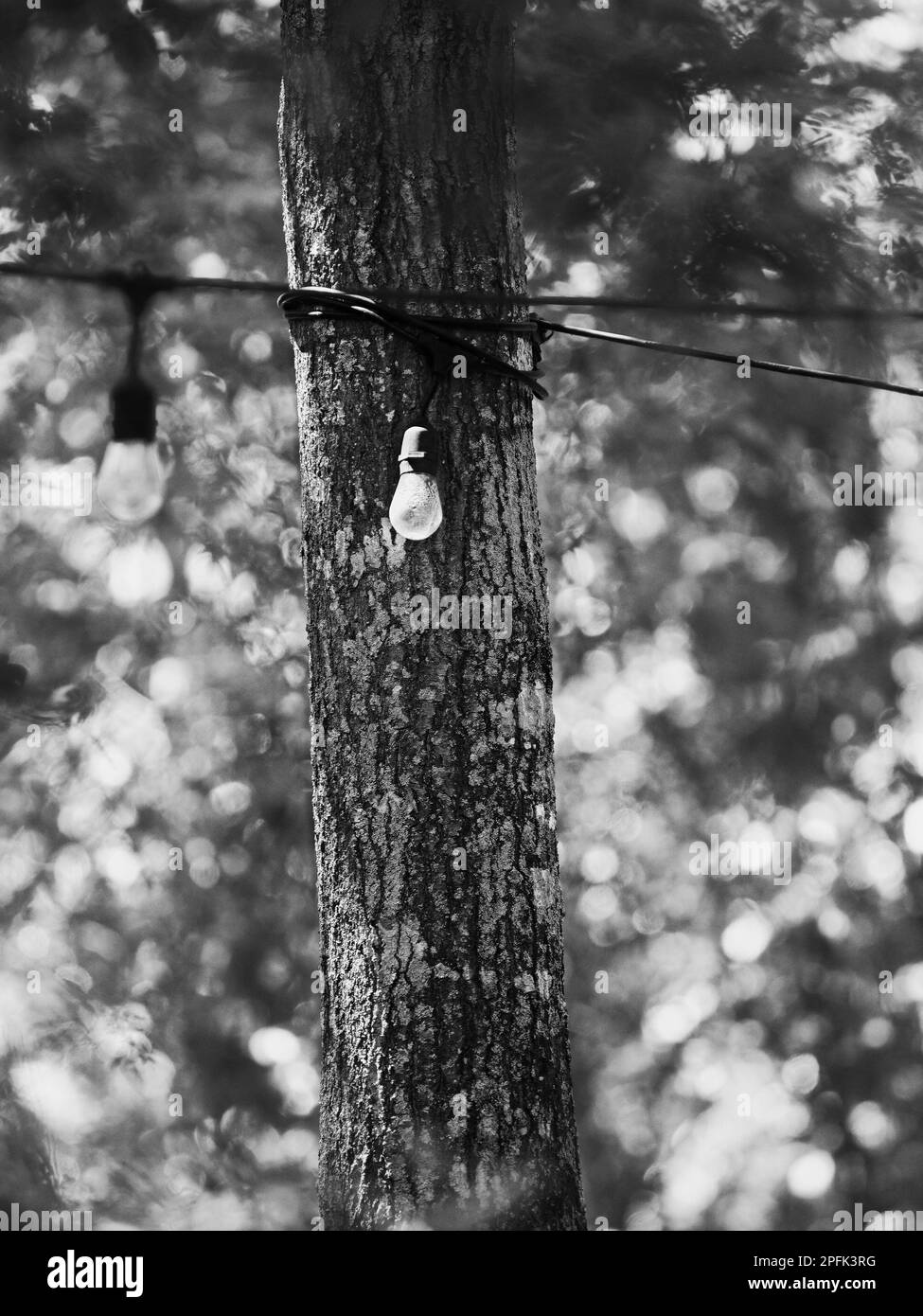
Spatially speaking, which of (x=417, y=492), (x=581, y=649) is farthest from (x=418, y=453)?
(x=581, y=649)

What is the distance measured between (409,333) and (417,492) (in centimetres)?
29

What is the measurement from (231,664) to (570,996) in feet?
10.1

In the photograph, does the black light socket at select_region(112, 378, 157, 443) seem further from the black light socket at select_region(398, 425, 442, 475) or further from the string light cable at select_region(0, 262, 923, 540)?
the black light socket at select_region(398, 425, 442, 475)

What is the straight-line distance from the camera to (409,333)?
201cm

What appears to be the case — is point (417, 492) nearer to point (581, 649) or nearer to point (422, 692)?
point (422, 692)

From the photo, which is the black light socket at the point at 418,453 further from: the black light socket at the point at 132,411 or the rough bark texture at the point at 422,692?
the black light socket at the point at 132,411

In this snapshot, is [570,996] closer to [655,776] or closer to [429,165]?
[655,776]

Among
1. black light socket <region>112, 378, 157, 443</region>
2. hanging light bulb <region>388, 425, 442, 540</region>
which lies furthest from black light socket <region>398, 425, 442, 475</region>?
black light socket <region>112, 378, 157, 443</region>

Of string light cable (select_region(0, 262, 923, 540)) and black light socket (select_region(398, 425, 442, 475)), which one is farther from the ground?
string light cable (select_region(0, 262, 923, 540))

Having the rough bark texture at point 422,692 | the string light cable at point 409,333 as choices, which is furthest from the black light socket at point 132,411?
the rough bark texture at point 422,692

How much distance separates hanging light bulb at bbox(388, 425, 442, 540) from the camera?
1888 millimetres

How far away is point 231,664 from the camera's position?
7.48 metres

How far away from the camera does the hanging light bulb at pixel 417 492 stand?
1.89 metres

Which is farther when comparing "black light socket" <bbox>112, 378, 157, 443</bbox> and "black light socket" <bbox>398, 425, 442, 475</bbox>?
"black light socket" <bbox>112, 378, 157, 443</bbox>
